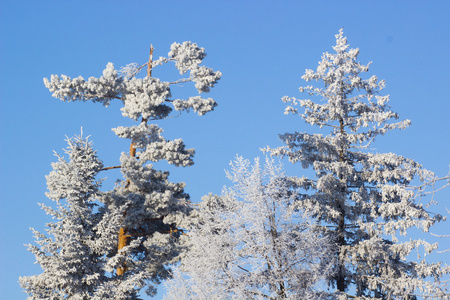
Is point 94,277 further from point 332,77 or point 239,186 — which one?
point 332,77

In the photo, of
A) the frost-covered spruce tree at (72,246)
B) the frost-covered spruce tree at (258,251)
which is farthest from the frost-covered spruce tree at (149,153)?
the frost-covered spruce tree at (258,251)

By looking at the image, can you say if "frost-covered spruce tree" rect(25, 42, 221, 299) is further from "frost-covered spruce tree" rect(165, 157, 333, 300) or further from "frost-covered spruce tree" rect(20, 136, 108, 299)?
"frost-covered spruce tree" rect(165, 157, 333, 300)

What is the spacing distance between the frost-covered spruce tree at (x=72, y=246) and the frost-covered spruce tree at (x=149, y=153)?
2450 millimetres

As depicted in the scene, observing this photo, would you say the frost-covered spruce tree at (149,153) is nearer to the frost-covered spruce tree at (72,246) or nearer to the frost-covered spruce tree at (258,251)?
the frost-covered spruce tree at (72,246)

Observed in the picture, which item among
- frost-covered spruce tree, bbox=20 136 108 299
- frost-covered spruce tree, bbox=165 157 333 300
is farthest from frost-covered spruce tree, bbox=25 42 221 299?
frost-covered spruce tree, bbox=165 157 333 300

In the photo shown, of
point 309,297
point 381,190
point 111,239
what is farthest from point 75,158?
point 381,190

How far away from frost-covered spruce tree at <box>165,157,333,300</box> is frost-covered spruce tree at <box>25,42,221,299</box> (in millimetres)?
6531

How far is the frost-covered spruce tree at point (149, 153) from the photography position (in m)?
23.6

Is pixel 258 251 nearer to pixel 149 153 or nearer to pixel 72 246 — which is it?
pixel 72 246

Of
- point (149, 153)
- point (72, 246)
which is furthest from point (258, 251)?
point (149, 153)

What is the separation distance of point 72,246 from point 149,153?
688 cm

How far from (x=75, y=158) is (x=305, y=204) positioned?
30.8 ft

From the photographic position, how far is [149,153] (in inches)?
962

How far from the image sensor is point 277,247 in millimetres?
15469
